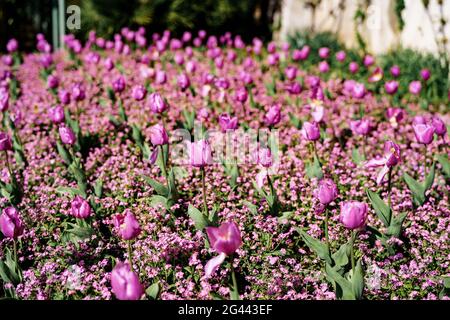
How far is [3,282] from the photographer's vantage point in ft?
8.97

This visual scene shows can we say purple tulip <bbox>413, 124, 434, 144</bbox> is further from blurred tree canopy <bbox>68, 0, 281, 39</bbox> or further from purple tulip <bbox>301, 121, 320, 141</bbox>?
blurred tree canopy <bbox>68, 0, 281, 39</bbox>

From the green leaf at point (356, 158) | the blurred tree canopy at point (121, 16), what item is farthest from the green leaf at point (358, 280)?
the blurred tree canopy at point (121, 16)

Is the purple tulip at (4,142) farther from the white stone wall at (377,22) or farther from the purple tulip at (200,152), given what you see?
the white stone wall at (377,22)

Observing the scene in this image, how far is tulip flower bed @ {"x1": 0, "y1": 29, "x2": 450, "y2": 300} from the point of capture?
2594 mm

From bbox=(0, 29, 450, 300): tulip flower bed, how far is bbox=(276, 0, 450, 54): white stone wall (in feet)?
6.55

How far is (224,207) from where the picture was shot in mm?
3486

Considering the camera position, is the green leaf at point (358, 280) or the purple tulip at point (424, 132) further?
the purple tulip at point (424, 132)

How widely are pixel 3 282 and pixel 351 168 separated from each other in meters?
2.63

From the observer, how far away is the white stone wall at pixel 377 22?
701cm

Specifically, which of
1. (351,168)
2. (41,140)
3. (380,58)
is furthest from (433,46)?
(41,140)

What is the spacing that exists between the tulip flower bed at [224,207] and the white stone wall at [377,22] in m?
2.00

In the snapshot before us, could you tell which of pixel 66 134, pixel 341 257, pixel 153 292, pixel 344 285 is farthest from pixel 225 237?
pixel 66 134

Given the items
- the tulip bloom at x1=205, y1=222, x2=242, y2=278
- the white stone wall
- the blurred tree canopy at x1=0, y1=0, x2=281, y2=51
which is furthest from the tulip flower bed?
the blurred tree canopy at x1=0, y1=0, x2=281, y2=51

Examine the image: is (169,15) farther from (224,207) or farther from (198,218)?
(198,218)
